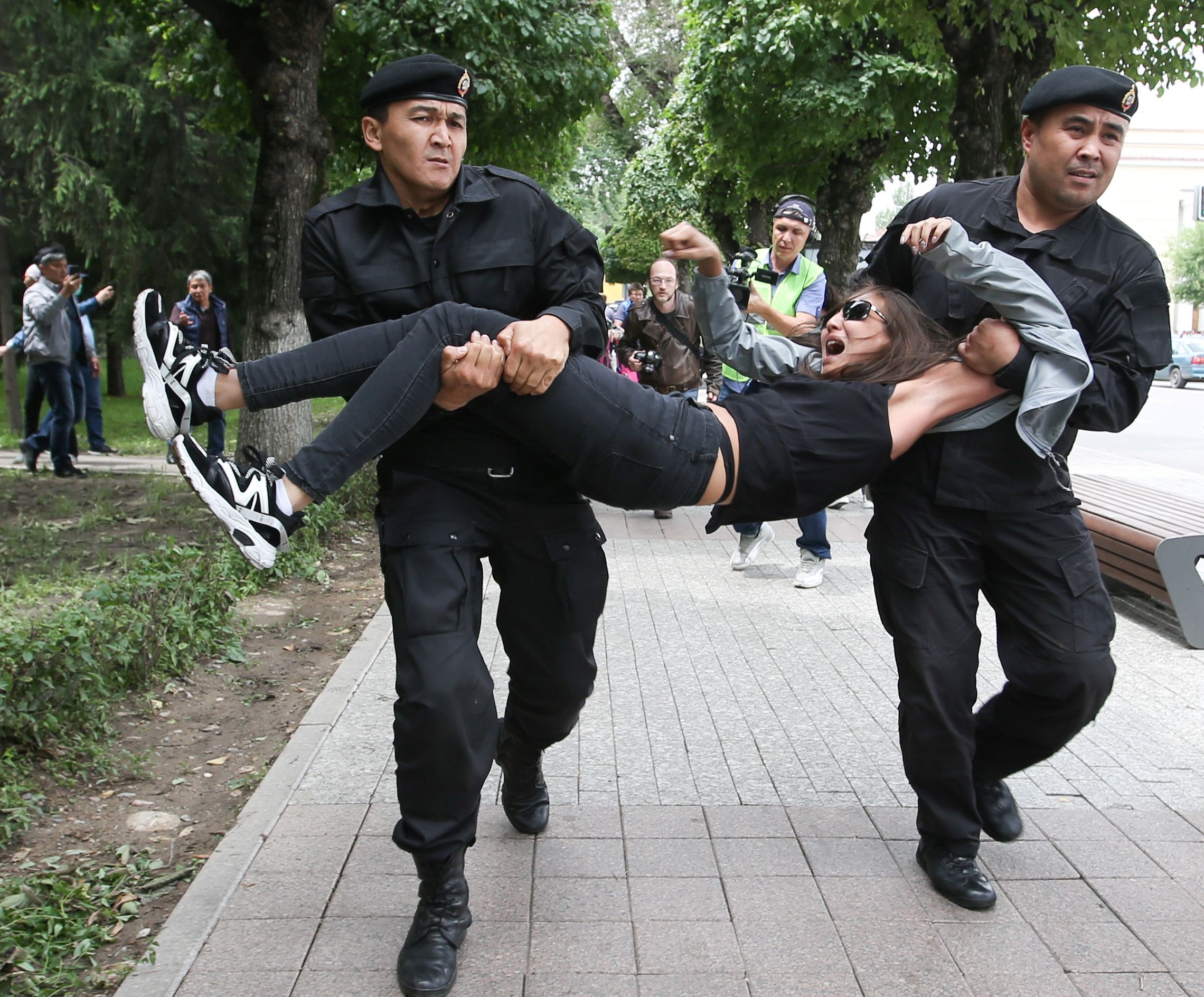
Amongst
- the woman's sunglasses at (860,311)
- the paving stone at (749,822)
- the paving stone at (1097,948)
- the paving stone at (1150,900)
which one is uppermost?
the woman's sunglasses at (860,311)

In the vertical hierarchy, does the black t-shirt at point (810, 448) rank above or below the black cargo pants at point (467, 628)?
above

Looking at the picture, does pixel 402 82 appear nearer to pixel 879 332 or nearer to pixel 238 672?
pixel 879 332

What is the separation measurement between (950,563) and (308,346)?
1744 mm

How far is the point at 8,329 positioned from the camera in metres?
16.5

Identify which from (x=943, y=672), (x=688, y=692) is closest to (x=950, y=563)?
(x=943, y=672)

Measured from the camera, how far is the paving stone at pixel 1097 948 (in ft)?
9.69

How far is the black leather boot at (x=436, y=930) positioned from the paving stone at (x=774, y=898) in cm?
58

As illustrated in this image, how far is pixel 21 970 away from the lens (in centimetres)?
297

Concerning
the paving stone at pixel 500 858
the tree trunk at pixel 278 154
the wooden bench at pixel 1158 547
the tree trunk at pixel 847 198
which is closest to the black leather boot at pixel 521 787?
the paving stone at pixel 500 858

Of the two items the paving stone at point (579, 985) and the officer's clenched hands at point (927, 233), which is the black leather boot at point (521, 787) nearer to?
the paving stone at point (579, 985)

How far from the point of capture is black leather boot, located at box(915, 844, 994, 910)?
3.24 meters

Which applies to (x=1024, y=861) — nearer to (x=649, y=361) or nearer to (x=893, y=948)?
(x=893, y=948)

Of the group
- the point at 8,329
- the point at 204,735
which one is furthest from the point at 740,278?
the point at 8,329

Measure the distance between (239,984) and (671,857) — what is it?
126cm
